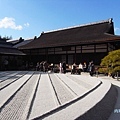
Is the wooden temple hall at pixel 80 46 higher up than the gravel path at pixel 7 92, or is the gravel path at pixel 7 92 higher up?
the wooden temple hall at pixel 80 46

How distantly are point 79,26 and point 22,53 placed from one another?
28.3 ft

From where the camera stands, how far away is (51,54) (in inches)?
881

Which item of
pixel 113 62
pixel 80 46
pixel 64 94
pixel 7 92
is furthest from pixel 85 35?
pixel 7 92

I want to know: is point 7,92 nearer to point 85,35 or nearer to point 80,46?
point 80,46

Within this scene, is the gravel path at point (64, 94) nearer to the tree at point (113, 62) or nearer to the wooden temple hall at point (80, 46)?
the tree at point (113, 62)

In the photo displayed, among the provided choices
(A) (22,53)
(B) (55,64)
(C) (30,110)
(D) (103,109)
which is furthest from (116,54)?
(A) (22,53)

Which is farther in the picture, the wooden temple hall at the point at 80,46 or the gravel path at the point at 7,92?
the wooden temple hall at the point at 80,46

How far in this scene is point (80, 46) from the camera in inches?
786

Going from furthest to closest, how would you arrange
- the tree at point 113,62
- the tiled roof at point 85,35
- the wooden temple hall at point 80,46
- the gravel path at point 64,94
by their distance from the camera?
the wooden temple hall at point 80,46
the tiled roof at point 85,35
the tree at point 113,62
the gravel path at point 64,94

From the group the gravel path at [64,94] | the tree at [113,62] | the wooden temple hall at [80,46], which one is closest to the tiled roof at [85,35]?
the wooden temple hall at [80,46]

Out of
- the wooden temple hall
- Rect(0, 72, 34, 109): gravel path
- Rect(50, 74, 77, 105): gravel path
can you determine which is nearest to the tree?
the wooden temple hall

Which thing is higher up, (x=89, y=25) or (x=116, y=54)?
(x=89, y=25)

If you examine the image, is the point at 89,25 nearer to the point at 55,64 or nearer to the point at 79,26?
the point at 79,26

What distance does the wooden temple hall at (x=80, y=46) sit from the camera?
1808cm
